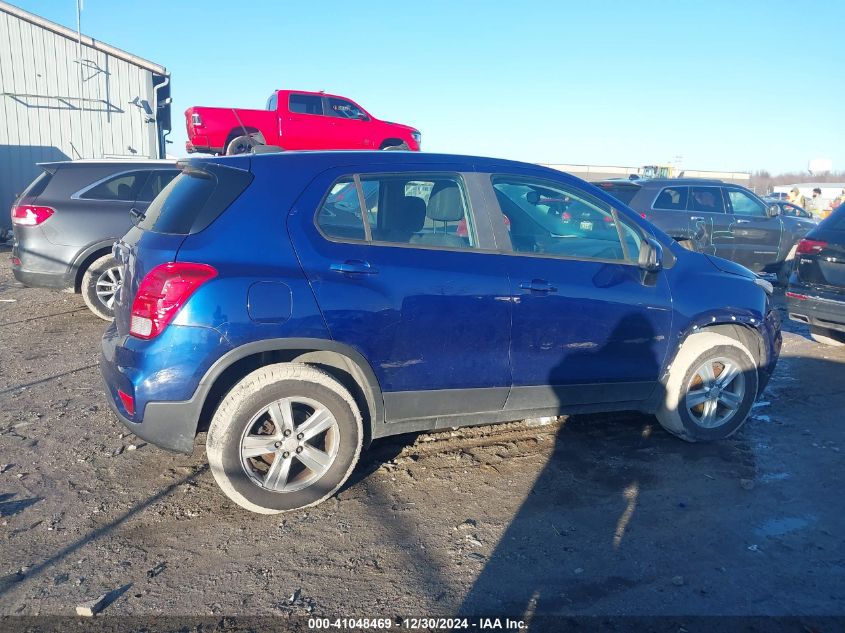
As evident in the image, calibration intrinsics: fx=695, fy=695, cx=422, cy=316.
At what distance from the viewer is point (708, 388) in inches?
187

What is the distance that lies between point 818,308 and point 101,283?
7.60 m

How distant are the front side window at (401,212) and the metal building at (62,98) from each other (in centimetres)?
1695

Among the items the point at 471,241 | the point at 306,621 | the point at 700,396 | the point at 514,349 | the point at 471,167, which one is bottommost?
the point at 306,621

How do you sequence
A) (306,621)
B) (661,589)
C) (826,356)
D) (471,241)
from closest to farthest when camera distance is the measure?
(306,621)
(661,589)
(471,241)
(826,356)

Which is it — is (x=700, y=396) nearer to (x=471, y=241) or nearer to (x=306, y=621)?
(x=471, y=241)

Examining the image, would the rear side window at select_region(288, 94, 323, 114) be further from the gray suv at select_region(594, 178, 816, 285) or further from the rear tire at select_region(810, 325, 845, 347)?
the rear tire at select_region(810, 325, 845, 347)

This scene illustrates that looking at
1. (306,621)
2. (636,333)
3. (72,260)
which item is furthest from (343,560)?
(72,260)

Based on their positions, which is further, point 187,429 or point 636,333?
point 636,333

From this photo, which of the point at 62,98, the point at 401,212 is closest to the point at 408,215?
the point at 401,212

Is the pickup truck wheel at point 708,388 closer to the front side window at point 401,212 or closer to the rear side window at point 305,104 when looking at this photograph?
the front side window at point 401,212

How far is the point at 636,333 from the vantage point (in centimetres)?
444

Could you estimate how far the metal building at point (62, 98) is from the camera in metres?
18.0

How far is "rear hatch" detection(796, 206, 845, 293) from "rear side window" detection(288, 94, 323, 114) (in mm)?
9523

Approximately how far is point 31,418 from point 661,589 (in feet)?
14.4
